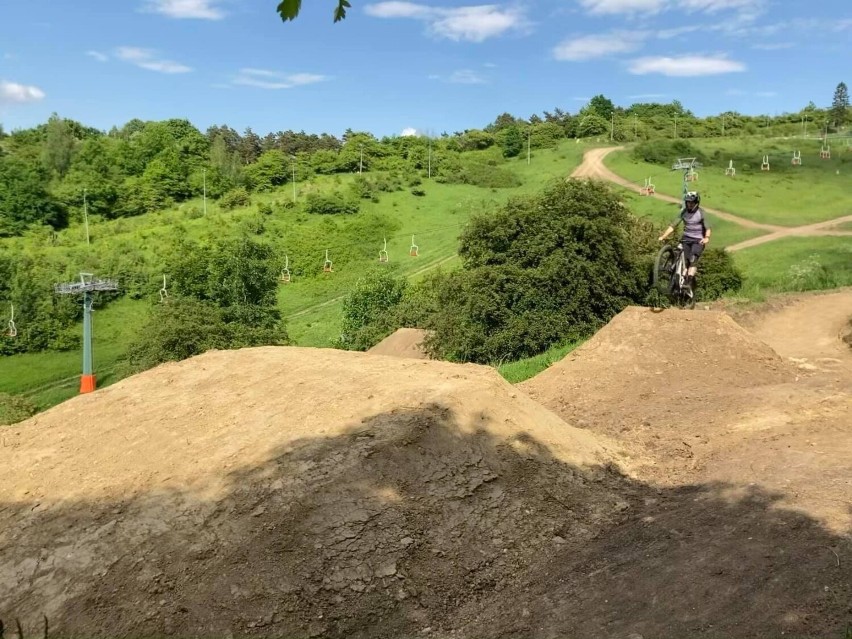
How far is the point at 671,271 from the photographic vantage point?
1197 cm

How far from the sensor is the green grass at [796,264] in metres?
22.6

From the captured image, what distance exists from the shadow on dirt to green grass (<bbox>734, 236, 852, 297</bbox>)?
1607 cm

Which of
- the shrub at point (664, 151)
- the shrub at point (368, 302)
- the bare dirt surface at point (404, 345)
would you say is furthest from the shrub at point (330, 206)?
the bare dirt surface at point (404, 345)

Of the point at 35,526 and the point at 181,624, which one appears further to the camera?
the point at 35,526

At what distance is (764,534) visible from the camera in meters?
5.36

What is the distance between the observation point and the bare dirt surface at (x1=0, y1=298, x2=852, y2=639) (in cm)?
A: 482

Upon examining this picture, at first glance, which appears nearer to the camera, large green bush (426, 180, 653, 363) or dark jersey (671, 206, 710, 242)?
dark jersey (671, 206, 710, 242)

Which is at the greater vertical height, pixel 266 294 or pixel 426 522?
pixel 426 522

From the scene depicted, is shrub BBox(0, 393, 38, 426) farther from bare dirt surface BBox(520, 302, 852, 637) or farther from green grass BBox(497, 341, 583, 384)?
bare dirt surface BBox(520, 302, 852, 637)

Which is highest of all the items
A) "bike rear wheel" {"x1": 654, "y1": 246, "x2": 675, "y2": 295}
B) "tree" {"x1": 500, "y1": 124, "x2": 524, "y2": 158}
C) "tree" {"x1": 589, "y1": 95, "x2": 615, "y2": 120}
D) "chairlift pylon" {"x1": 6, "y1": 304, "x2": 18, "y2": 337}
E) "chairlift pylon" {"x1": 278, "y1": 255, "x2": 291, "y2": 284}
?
"tree" {"x1": 589, "y1": 95, "x2": 615, "y2": 120}

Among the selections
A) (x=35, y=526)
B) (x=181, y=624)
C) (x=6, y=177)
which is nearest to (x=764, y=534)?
(x=181, y=624)

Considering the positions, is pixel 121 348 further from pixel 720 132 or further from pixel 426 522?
pixel 720 132

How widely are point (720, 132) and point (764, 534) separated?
356 feet

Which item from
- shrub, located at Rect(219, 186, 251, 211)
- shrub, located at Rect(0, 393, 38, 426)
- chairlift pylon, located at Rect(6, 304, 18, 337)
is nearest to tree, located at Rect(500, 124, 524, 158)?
shrub, located at Rect(219, 186, 251, 211)
